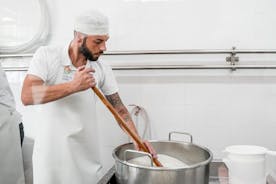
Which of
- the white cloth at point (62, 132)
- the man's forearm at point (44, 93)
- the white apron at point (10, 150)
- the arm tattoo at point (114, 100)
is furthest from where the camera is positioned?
the arm tattoo at point (114, 100)

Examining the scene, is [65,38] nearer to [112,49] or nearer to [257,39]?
[112,49]

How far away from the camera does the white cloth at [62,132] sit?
893 millimetres

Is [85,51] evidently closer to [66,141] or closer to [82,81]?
[82,81]

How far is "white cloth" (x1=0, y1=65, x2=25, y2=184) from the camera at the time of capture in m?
0.65

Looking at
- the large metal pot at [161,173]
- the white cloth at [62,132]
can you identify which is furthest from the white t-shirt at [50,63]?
the large metal pot at [161,173]

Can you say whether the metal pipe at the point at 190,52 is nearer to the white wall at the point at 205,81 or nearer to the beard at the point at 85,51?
the white wall at the point at 205,81

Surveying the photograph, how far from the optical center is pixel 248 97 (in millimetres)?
1274

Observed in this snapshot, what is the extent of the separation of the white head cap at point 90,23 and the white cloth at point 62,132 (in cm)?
9

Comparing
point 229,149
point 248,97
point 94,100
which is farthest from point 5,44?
point 248,97

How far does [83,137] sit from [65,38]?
0.36 meters

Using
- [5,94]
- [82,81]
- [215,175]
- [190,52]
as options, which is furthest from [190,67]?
[5,94]

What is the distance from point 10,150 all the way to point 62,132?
11.4 inches

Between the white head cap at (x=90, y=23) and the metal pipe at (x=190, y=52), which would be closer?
the white head cap at (x=90, y=23)

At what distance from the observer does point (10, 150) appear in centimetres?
67
